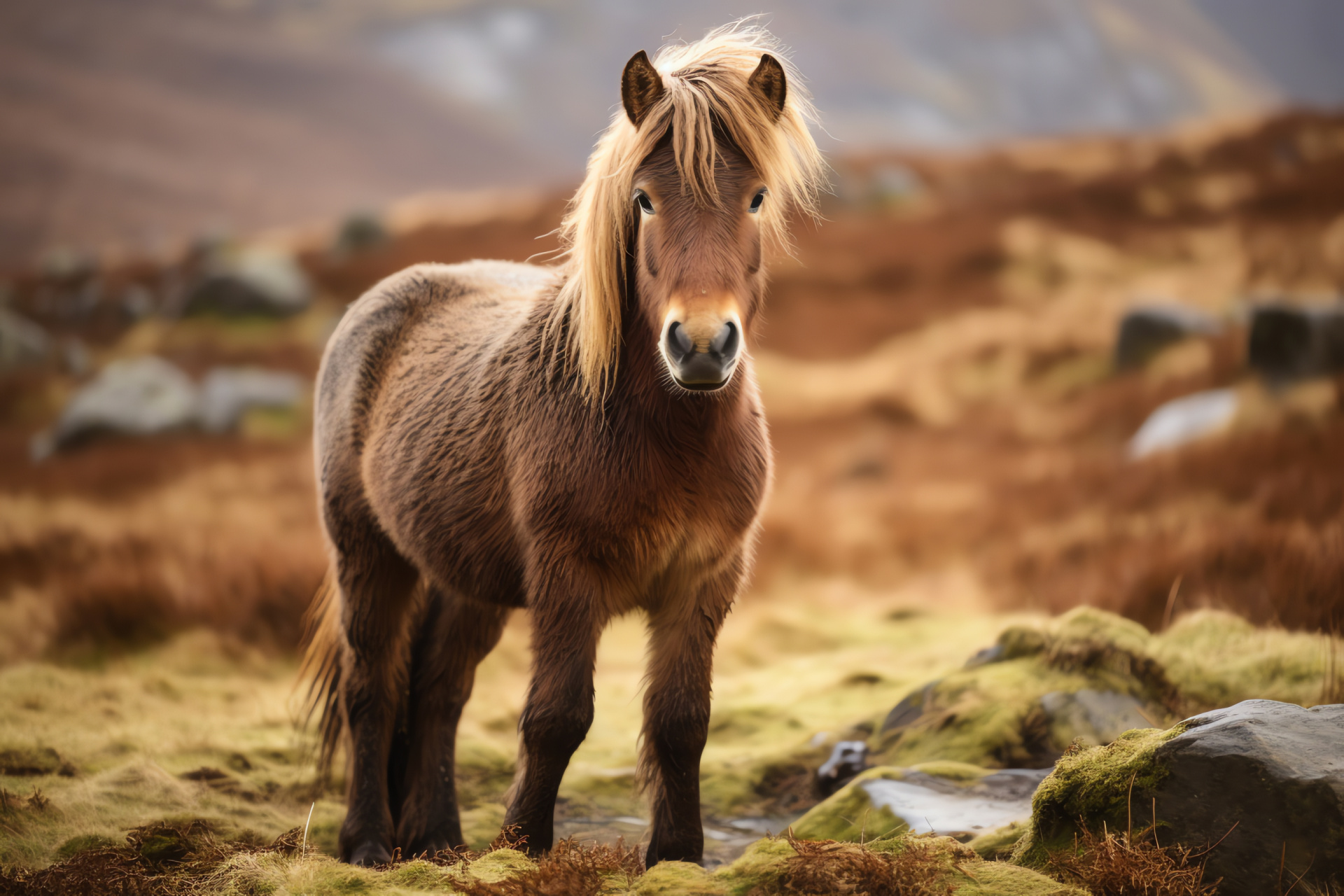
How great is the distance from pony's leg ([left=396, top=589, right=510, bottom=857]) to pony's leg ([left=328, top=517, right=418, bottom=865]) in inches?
4.9

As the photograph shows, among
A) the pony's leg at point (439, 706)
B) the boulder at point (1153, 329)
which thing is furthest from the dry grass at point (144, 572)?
the boulder at point (1153, 329)

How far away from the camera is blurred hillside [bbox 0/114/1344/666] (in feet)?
23.5

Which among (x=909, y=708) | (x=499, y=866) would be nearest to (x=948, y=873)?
(x=499, y=866)

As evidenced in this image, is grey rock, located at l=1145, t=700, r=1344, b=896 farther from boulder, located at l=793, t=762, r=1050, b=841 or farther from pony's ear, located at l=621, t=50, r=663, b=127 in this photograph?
pony's ear, located at l=621, t=50, r=663, b=127

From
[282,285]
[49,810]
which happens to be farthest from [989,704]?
[282,285]

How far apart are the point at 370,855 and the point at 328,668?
1.18 meters

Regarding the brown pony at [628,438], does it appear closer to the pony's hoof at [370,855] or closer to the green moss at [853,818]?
the pony's hoof at [370,855]

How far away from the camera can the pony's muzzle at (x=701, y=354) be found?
2.68 m

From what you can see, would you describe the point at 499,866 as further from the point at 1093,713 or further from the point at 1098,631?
the point at 1098,631

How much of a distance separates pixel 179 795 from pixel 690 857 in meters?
2.47

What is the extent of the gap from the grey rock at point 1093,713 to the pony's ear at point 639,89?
10.6 feet

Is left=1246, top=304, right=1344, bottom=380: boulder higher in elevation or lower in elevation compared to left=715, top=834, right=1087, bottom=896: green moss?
higher

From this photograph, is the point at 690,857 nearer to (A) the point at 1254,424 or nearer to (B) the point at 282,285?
(A) the point at 1254,424

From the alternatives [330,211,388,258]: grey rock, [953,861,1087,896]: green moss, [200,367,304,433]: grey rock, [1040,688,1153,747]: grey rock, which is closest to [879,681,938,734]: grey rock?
[1040,688,1153,747]: grey rock
